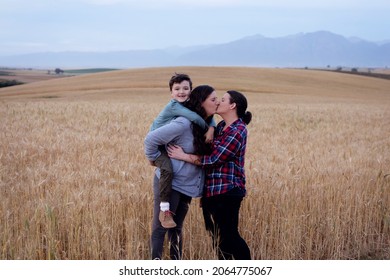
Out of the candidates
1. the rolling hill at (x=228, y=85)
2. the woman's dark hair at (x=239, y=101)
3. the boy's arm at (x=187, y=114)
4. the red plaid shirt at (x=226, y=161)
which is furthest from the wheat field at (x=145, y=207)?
the rolling hill at (x=228, y=85)

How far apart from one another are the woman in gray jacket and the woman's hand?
0.13 ft

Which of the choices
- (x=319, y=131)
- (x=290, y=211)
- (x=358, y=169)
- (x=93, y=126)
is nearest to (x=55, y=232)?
(x=290, y=211)

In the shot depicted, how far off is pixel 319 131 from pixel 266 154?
516cm

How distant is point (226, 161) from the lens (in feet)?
11.2

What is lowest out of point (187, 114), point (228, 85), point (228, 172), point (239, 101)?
point (228, 172)

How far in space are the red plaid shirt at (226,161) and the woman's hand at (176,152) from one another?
0.17 meters

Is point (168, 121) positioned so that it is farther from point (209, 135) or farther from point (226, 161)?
point (226, 161)

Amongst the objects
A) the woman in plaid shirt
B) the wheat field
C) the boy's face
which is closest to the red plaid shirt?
the woman in plaid shirt

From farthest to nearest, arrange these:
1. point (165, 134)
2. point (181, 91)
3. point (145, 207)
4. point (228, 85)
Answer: point (228, 85), point (145, 207), point (181, 91), point (165, 134)

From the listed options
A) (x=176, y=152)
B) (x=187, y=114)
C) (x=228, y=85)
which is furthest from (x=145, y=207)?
(x=228, y=85)

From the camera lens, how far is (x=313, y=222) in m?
4.46

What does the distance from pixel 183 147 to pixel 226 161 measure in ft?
1.20

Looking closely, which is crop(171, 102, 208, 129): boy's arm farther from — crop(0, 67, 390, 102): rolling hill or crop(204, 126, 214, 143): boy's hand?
crop(0, 67, 390, 102): rolling hill

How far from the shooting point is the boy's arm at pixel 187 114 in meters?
3.35
